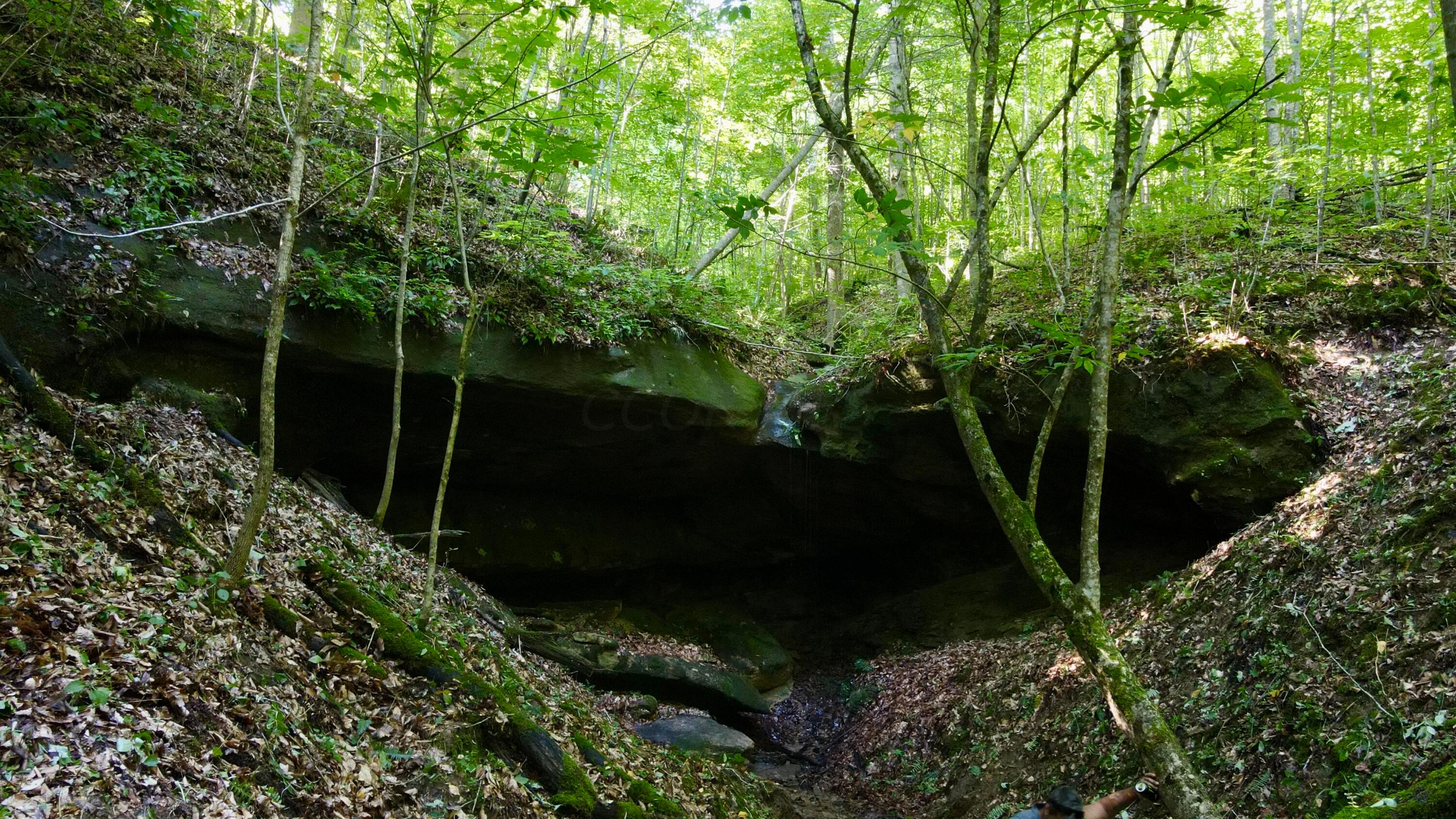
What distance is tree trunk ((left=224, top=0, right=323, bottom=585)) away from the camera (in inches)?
169

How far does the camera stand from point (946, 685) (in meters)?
8.91

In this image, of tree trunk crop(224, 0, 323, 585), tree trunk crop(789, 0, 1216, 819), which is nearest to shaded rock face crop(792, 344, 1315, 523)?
tree trunk crop(789, 0, 1216, 819)

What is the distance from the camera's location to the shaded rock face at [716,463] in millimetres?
7297

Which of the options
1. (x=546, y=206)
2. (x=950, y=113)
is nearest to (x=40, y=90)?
(x=546, y=206)

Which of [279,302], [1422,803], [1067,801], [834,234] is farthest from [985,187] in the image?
[834,234]

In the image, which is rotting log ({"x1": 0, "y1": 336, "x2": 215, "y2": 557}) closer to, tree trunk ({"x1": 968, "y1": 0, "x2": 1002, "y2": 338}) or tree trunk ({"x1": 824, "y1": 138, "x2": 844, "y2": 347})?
tree trunk ({"x1": 968, "y1": 0, "x2": 1002, "y2": 338})

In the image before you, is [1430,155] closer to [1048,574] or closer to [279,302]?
[1048,574]

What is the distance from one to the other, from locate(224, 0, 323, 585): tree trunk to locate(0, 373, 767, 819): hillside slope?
0.83 ft

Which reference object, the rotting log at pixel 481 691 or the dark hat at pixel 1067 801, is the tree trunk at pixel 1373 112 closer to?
the dark hat at pixel 1067 801

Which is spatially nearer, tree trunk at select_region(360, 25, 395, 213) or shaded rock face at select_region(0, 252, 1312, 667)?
tree trunk at select_region(360, 25, 395, 213)

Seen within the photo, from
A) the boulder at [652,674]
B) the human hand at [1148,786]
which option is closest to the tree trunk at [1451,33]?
the human hand at [1148,786]

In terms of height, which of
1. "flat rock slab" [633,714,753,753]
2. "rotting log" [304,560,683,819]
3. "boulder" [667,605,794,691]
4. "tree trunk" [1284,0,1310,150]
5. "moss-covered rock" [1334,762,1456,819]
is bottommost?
"boulder" [667,605,794,691]

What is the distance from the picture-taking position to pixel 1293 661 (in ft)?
16.4

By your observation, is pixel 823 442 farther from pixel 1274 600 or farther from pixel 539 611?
pixel 1274 600
